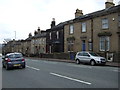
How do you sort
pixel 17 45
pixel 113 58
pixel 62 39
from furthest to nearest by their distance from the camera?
pixel 17 45
pixel 62 39
pixel 113 58

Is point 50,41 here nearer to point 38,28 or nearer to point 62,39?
point 62,39

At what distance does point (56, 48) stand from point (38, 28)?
26.8m

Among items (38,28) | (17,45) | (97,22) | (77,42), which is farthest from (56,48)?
(17,45)

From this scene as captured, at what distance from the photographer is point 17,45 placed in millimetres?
92688

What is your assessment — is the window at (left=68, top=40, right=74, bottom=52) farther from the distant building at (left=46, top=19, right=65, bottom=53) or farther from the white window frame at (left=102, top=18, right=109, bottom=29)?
the white window frame at (left=102, top=18, right=109, bottom=29)

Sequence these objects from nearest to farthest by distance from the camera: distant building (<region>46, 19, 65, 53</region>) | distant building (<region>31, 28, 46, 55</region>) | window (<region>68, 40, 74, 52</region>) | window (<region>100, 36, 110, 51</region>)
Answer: window (<region>100, 36, 110, 51</region>)
window (<region>68, 40, 74, 52</region>)
distant building (<region>46, 19, 65, 53</region>)
distant building (<region>31, 28, 46, 55</region>)

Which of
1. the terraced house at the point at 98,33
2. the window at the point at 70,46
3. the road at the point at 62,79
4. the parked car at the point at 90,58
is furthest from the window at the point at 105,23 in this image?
the road at the point at 62,79

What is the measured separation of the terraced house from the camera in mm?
28000

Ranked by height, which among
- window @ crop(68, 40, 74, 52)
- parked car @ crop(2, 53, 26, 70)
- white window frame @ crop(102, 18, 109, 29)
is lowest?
parked car @ crop(2, 53, 26, 70)

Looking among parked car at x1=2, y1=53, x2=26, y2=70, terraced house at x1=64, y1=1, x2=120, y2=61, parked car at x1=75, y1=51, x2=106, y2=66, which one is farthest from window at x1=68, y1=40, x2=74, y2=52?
parked car at x1=2, y1=53, x2=26, y2=70

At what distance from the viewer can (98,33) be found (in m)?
31.1

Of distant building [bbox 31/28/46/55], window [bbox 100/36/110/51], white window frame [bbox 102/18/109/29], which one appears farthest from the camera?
distant building [bbox 31/28/46/55]

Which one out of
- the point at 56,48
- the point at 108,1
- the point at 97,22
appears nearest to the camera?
the point at 97,22

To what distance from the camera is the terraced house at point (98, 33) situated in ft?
91.9
